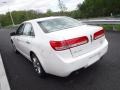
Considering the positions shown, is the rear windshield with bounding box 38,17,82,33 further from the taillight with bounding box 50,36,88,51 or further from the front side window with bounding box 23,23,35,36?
the taillight with bounding box 50,36,88,51

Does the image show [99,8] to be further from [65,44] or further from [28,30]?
[65,44]

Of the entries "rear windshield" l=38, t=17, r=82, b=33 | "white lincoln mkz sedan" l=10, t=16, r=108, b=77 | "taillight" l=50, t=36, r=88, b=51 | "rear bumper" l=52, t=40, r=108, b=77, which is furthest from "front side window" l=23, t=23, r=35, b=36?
"rear bumper" l=52, t=40, r=108, b=77

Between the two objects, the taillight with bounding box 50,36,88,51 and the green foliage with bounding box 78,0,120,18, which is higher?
the taillight with bounding box 50,36,88,51

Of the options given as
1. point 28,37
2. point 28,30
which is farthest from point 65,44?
point 28,30

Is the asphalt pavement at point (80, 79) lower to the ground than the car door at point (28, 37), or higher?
lower

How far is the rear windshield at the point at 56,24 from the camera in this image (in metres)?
5.68

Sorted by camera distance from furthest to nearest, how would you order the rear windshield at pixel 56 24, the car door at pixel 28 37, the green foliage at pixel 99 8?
the green foliage at pixel 99 8 → the car door at pixel 28 37 → the rear windshield at pixel 56 24

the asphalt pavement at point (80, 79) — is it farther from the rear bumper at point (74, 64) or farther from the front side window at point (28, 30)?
the front side window at point (28, 30)

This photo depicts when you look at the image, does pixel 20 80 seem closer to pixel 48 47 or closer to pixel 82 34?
pixel 48 47

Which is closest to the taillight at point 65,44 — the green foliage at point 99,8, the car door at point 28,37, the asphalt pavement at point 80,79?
the asphalt pavement at point 80,79

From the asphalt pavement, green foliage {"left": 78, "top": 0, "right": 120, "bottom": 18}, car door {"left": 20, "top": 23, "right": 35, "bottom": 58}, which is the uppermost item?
car door {"left": 20, "top": 23, "right": 35, "bottom": 58}

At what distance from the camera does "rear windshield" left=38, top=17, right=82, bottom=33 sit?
18.6 ft

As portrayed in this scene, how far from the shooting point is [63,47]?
473 centimetres

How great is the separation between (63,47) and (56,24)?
1.44m
